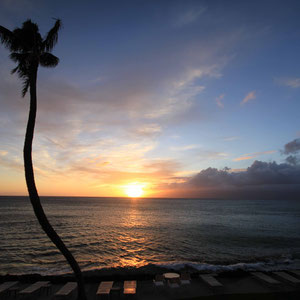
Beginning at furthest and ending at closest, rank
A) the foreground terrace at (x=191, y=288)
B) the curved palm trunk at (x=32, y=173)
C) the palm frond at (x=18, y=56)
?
the foreground terrace at (x=191, y=288) → the palm frond at (x=18, y=56) → the curved palm trunk at (x=32, y=173)

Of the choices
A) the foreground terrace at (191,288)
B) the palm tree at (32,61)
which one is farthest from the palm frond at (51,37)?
the foreground terrace at (191,288)

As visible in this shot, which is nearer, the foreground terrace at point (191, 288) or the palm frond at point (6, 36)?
the palm frond at point (6, 36)

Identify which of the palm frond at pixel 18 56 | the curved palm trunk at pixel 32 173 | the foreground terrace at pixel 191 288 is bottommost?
the foreground terrace at pixel 191 288

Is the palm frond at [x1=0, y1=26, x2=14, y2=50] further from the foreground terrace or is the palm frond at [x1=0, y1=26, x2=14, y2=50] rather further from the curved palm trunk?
the foreground terrace

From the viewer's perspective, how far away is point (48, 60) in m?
9.18

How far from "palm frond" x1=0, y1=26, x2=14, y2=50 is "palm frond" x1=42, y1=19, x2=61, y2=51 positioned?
1136 millimetres

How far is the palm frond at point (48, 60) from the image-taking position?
29.6 ft

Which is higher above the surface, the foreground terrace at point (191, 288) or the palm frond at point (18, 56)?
the palm frond at point (18, 56)

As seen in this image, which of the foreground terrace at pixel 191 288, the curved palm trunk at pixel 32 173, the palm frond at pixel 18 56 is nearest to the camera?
the curved palm trunk at pixel 32 173

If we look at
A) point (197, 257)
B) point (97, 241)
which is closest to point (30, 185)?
point (197, 257)

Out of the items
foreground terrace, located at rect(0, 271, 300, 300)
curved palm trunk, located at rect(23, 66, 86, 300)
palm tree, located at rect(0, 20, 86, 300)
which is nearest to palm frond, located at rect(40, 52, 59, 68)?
palm tree, located at rect(0, 20, 86, 300)

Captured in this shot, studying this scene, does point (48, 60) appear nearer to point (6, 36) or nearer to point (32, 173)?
point (6, 36)

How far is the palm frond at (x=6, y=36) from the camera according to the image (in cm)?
801

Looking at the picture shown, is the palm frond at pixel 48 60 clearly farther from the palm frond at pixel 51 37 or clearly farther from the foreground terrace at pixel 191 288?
the foreground terrace at pixel 191 288
